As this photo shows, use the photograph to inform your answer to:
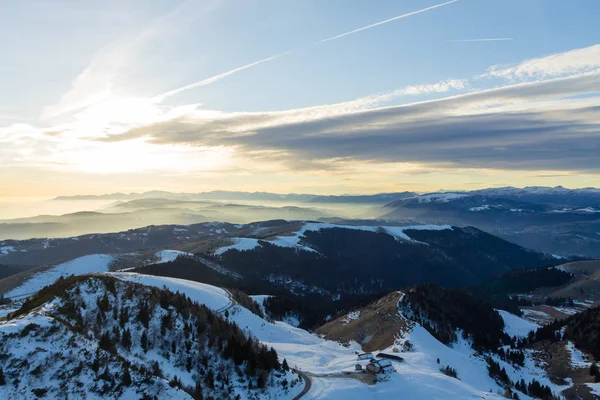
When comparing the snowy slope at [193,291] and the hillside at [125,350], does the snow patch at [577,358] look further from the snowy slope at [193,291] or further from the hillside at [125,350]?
the snowy slope at [193,291]

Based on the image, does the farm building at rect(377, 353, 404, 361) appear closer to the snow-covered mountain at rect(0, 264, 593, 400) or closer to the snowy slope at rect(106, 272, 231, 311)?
the snow-covered mountain at rect(0, 264, 593, 400)

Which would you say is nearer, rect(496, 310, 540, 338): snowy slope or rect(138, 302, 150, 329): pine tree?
rect(138, 302, 150, 329): pine tree

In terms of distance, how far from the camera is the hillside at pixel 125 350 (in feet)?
148

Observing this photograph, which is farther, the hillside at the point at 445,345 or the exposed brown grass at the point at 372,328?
the exposed brown grass at the point at 372,328

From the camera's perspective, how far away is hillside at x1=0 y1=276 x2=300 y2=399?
45.1m

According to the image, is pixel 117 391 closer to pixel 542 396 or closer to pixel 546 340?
pixel 542 396

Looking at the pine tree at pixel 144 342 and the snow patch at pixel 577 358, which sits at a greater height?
→ the pine tree at pixel 144 342

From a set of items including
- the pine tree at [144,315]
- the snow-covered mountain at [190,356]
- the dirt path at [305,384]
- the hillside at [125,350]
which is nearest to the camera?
the hillside at [125,350]

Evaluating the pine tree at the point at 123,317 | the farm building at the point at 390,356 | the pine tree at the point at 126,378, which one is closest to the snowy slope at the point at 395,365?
the farm building at the point at 390,356

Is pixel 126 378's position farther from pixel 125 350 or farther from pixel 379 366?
pixel 379 366

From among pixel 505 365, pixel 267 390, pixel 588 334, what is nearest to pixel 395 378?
pixel 267 390

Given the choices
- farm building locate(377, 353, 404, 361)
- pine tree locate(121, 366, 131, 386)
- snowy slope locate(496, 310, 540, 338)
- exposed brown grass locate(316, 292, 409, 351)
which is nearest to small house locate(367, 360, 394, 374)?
farm building locate(377, 353, 404, 361)

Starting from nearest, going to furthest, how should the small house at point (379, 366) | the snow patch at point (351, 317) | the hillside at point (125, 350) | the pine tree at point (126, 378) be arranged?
the hillside at point (125, 350), the pine tree at point (126, 378), the small house at point (379, 366), the snow patch at point (351, 317)

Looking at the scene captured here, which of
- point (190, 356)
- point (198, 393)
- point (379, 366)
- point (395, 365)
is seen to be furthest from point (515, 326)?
point (198, 393)
